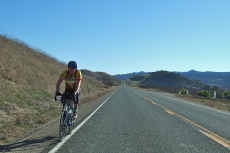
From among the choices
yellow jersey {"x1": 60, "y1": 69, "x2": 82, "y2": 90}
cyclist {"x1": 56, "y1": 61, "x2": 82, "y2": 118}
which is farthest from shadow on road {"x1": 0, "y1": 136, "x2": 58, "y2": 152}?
yellow jersey {"x1": 60, "y1": 69, "x2": 82, "y2": 90}

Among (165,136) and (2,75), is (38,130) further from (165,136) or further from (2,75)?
(2,75)

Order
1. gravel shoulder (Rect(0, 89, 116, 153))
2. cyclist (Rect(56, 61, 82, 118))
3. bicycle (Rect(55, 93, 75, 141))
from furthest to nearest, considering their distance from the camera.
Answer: cyclist (Rect(56, 61, 82, 118)) < bicycle (Rect(55, 93, 75, 141)) < gravel shoulder (Rect(0, 89, 116, 153))

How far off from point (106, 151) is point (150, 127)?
352 centimetres

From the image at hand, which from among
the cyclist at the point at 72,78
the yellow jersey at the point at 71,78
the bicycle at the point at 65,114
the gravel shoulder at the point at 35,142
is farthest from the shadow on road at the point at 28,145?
the yellow jersey at the point at 71,78

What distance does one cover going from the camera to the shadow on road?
5275mm

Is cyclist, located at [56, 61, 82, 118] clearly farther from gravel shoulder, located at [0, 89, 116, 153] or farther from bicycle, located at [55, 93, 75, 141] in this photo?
gravel shoulder, located at [0, 89, 116, 153]

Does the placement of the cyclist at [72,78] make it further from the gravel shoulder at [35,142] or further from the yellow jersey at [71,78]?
the gravel shoulder at [35,142]

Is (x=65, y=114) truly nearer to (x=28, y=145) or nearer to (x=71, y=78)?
(x=71, y=78)

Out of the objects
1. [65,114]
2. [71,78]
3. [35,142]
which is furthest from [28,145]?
[71,78]

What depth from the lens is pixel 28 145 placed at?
18.5 feet

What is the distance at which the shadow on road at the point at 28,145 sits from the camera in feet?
17.3

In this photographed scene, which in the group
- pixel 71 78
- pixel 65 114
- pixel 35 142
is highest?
pixel 71 78

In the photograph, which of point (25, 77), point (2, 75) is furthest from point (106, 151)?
point (25, 77)

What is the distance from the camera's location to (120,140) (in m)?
6.41
